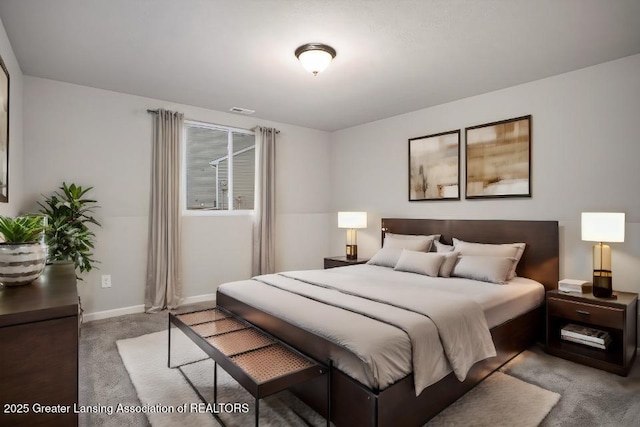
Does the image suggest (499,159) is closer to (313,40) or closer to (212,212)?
(313,40)

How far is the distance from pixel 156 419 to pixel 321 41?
9.31 ft

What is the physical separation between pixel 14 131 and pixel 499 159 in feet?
15.3

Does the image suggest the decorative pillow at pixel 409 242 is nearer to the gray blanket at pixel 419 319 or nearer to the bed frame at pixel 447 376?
the bed frame at pixel 447 376

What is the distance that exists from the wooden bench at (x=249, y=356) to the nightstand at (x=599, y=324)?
7.37ft

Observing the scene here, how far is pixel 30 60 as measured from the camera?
3.12 m

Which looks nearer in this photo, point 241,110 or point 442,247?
point 442,247

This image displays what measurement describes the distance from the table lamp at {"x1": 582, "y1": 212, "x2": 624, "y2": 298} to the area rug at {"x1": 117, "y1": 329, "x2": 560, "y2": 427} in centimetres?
109

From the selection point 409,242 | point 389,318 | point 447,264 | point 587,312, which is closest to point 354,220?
point 409,242

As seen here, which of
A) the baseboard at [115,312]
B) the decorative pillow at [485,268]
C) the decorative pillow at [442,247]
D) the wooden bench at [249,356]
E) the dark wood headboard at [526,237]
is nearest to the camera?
the wooden bench at [249,356]

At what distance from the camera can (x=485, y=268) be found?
3271 mm

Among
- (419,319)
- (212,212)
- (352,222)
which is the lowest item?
(419,319)

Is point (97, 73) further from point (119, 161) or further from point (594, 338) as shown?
point (594, 338)

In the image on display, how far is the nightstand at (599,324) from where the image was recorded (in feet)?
8.60

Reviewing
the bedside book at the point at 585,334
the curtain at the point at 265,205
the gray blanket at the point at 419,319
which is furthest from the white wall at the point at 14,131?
the bedside book at the point at 585,334
